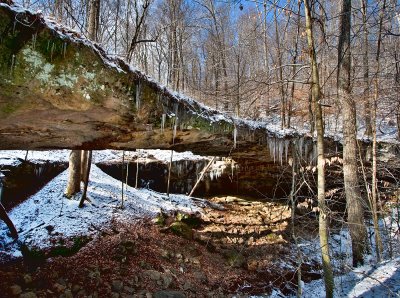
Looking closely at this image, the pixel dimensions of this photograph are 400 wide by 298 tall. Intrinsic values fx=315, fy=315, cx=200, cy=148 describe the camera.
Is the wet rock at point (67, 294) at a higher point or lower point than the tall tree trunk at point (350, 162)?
lower

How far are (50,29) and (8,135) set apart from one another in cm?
189

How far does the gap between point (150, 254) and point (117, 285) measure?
57.9 inches

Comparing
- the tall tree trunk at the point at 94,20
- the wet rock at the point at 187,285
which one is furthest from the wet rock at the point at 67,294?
the tall tree trunk at the point at 94,20

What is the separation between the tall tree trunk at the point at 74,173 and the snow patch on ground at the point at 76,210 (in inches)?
7.9

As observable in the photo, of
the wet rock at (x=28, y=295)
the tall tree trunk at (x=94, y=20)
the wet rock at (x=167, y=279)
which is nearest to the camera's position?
the wet rock at (x=28, y=295)

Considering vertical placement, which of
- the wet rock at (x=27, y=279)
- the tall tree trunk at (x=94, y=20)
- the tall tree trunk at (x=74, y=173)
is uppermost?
the tall tree trunk at (x=94, y=20)

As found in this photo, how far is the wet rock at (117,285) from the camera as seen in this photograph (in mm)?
5762

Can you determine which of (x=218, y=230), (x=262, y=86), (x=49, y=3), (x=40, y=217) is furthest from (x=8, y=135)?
(x=49, y=3)

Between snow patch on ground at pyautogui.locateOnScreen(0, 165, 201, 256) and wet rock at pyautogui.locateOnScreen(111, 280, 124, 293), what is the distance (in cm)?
175

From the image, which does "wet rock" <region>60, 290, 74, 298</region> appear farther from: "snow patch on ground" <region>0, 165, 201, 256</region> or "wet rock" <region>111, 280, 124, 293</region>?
"snow patch on ground" <region>0, 165, 201, 256</region>

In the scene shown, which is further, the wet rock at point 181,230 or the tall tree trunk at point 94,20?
the wet rock at point 181,230

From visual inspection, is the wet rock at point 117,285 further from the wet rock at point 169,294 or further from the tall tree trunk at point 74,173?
the tall tree trunk at point 74,173

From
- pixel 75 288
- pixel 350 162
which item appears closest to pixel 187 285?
pixel 75 288

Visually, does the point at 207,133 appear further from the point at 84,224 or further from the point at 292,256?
the point at 292,256
